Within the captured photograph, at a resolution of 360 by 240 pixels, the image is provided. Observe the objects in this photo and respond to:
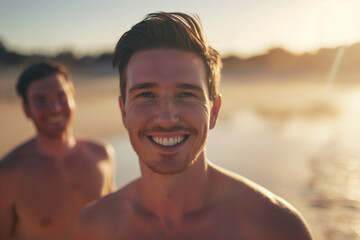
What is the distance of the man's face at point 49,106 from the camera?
10.5 ft

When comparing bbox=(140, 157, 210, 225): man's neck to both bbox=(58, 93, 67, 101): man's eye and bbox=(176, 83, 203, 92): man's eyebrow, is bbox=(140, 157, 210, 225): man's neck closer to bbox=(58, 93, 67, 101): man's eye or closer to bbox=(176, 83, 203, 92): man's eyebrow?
bbox=(176, 83, 203, 92): man's eyebrow

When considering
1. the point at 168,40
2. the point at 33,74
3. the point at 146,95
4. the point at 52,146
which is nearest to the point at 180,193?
the point at 146,95

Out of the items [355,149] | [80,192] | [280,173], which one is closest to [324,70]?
[355,149]

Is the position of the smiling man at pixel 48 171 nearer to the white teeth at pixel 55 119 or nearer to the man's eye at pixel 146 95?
the white teeth at pixel 55 119

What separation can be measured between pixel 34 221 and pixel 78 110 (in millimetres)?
15178

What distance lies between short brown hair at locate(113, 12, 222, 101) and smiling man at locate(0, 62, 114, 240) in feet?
5.30

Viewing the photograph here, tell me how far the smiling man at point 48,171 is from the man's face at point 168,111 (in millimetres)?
1813

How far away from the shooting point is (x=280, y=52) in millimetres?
41469

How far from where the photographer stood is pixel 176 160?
172 cm

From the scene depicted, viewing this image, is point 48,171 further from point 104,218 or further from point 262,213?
point 262,213

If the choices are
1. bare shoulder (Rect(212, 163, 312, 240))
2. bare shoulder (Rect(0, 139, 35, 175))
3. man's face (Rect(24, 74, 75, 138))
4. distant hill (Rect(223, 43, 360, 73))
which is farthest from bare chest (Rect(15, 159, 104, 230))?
distant hill (Rect(223, 43, 360, 73))

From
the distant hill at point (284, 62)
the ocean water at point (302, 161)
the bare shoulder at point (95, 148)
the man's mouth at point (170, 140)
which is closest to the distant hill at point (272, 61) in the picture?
the distant hill at point (284, 62)

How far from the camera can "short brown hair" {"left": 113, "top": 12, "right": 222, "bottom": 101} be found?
182 centimetres

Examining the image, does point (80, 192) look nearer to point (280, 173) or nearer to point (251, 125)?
point (280, 173)
